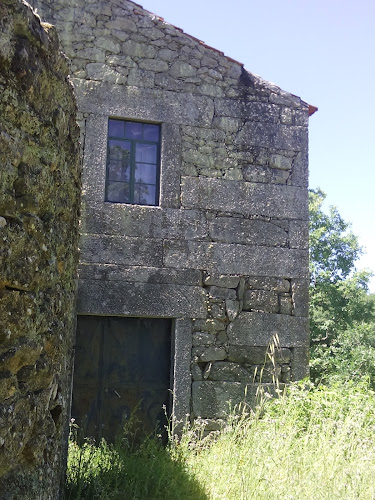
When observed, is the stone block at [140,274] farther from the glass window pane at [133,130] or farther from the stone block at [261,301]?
the glass window pane at [133,130]

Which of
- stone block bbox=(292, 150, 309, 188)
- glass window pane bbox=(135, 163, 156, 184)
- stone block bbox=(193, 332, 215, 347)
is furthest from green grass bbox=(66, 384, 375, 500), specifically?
glass window pane bbox=(135, 163, 156, 184)

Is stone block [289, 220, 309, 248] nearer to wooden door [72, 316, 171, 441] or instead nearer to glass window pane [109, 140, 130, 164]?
wooden door [72, 316, 171, 441]

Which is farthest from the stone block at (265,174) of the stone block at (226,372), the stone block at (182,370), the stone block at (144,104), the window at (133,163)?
the stone block at (226,372)

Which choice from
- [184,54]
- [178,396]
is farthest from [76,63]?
[178,396]

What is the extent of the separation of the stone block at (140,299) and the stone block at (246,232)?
2.25ft

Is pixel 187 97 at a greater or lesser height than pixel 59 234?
greater

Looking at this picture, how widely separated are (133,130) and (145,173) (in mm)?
516

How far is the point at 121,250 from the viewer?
19.0 feet

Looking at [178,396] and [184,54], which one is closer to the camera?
[178,396]

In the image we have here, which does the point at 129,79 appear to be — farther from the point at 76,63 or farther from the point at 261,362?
the point at 261,362

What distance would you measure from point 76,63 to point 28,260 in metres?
4.58

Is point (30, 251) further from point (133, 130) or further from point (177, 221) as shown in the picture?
point (133, 130)

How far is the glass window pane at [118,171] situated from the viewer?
6.09 meters

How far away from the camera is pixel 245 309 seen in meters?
6.09
